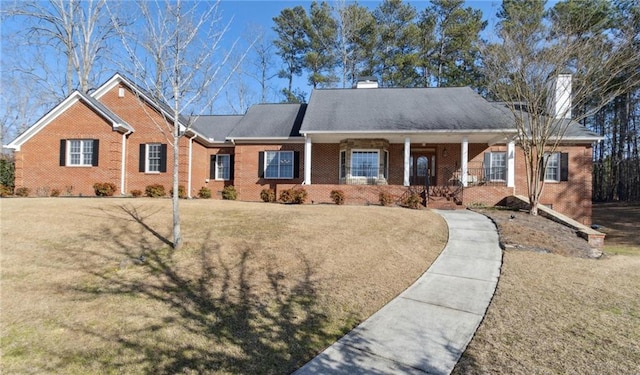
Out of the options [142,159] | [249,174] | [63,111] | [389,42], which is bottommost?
[249,174]

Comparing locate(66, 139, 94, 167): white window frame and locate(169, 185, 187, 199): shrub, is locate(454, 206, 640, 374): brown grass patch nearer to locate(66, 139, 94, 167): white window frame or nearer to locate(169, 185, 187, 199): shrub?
locate(169, 185, 187, 199): shrub

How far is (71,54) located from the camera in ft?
74.4

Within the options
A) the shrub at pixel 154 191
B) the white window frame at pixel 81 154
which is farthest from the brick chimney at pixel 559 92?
the white window frame at pixel 81 154

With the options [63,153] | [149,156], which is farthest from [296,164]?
[63,153]

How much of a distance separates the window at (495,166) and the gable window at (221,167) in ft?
46.3

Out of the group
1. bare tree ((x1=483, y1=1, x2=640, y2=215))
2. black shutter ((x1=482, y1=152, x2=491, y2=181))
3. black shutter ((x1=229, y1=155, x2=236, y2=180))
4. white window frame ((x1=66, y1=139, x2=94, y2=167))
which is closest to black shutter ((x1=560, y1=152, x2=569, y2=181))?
black shutter ((x1=482, y1=152, x2=491, y2=181))

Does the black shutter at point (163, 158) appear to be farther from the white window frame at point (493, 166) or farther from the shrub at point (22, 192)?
the white window frame at point (493, 166)

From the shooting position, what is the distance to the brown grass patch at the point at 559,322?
2934 millimetres

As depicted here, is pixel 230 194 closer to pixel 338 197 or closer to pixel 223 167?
pixel 223 167

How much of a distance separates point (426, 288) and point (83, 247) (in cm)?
658

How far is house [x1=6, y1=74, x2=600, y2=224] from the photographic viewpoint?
14047mm

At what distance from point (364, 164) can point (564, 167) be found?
9.79 meters

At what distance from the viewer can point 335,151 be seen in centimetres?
1664

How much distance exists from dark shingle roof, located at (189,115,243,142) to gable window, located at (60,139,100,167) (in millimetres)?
5341
